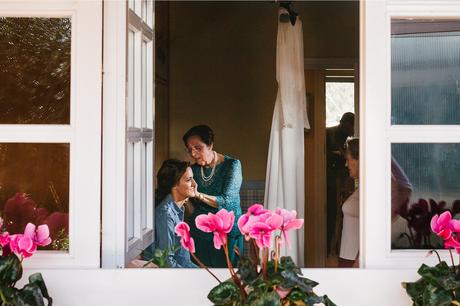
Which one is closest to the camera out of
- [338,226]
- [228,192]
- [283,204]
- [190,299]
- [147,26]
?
[190,299]

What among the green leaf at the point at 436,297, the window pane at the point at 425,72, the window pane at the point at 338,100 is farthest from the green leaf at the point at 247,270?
the window pane at the point at 338,100

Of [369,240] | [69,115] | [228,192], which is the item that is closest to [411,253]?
[369,240]

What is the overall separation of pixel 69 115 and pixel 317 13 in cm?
491

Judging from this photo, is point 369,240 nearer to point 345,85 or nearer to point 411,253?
point 411,253

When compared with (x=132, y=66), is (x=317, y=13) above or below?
above

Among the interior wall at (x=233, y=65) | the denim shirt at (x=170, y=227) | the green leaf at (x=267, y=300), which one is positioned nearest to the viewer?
the green leaf at (x=267, y=300)

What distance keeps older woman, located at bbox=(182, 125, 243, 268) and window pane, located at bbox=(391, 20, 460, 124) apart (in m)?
2.82

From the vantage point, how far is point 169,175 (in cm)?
504

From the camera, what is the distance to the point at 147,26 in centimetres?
275

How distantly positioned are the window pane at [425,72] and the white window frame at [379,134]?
0.03m

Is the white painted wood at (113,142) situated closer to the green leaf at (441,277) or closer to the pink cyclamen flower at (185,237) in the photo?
the pink cyclamen flower at (185,237)

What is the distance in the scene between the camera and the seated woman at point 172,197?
162 inches

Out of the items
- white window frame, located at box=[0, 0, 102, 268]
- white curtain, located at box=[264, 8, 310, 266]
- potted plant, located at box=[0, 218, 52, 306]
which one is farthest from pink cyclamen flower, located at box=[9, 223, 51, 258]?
white curtain, located at box=[264, 8, 310, 266]

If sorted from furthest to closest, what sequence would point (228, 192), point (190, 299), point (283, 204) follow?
point (228, 192) → point (283, 204) → point (190, 299)
